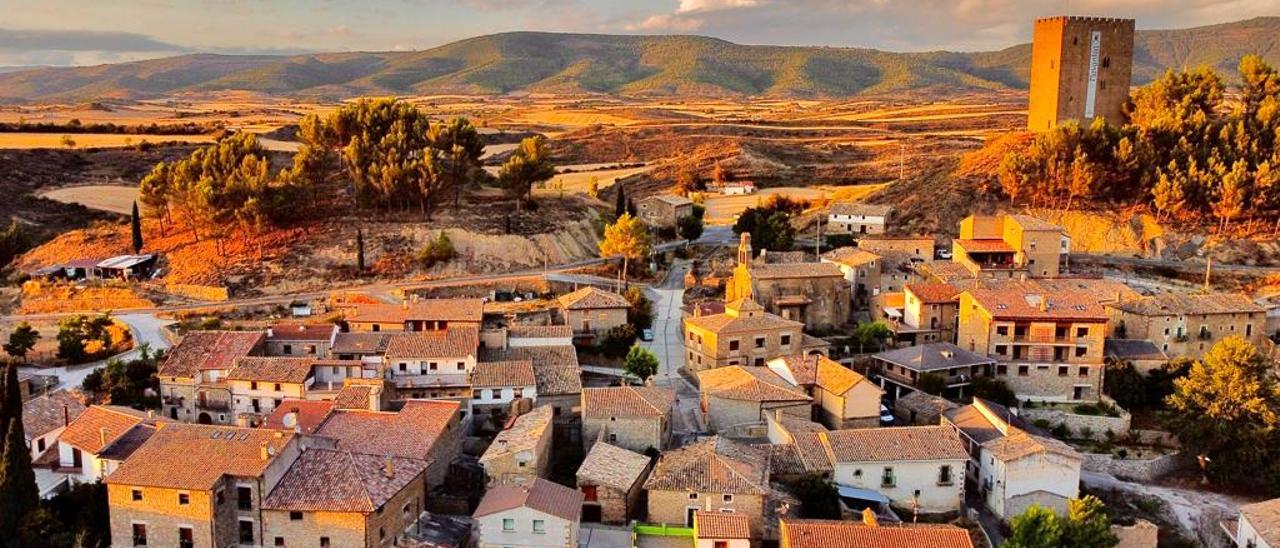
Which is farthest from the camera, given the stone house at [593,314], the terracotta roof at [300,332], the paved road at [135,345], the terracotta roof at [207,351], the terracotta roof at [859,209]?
the terracotta roof at [859,209]

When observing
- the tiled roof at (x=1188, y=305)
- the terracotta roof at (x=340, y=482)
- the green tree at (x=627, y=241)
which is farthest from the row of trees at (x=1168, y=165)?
the terracotta roof at (x=340, y=482)

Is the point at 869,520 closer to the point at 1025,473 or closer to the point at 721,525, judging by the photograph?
the point at 721,525

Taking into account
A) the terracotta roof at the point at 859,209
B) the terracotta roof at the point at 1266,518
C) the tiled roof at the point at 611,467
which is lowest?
the terracotta roof at the point at 1266,518

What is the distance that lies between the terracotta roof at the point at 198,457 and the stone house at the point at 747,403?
15.5 metres

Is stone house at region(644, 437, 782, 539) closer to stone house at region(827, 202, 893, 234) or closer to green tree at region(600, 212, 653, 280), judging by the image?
green tree at region(600, 212, 653, 280)

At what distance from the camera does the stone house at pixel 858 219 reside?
6994 cm

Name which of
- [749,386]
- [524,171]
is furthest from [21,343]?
[749,386]

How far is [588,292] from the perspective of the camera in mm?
47938

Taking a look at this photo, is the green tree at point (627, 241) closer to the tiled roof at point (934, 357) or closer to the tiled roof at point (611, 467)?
the tiled roof at point (934, 357)

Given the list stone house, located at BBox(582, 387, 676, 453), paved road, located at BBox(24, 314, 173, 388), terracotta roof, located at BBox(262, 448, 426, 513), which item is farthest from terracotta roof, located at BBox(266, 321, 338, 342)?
terracotta roof, located at BBox(262, 448, 426, 513)

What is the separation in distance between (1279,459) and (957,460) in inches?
519

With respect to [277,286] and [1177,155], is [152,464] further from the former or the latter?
[1177,155]

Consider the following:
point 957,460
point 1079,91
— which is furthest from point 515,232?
point 1079,91

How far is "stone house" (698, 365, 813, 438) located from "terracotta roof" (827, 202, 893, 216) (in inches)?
1389
